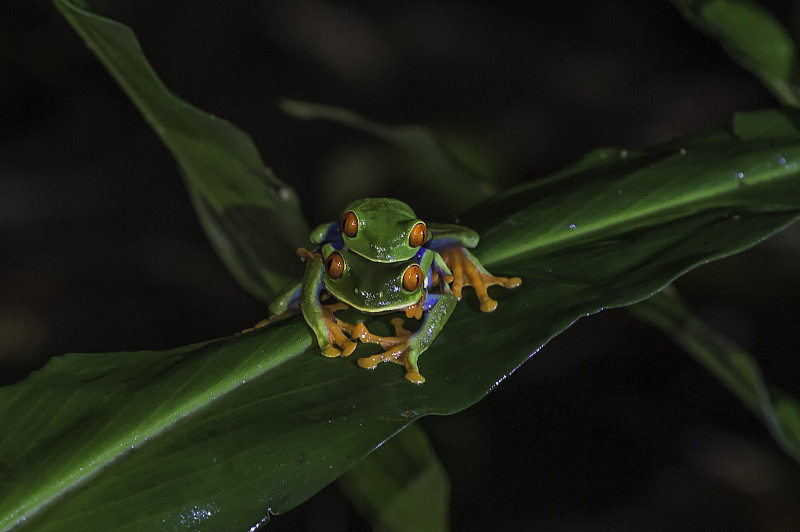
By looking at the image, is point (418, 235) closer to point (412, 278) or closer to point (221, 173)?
point (412, 278)

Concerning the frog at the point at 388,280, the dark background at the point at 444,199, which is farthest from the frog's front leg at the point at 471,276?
the dark background at the point at 444,199

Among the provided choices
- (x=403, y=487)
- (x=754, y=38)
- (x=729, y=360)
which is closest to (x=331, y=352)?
(x=403, y=487)

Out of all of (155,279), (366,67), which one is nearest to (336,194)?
(155,279)

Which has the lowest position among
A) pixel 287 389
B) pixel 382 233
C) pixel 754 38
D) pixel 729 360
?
pixel 729 360

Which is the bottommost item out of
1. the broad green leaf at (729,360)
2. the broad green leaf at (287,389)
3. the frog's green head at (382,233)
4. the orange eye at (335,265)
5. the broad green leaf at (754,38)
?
the broad green leaf at (729,360)

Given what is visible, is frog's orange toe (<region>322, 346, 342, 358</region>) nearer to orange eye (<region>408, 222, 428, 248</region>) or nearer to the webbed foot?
the webbed foot

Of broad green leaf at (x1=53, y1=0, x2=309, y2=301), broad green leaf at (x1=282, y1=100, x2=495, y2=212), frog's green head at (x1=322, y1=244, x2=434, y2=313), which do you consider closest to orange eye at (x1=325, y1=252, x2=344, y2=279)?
frog's green head at (x1=322, y1=244, x2=434, y2=313)

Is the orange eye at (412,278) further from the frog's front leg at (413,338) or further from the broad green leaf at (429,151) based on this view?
the broad green leaf at (429,151)
